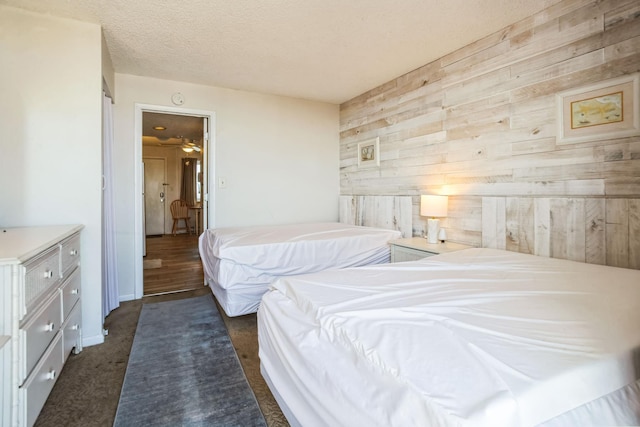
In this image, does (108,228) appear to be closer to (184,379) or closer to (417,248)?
(184,379)

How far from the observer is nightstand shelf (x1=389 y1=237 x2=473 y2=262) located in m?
2.59

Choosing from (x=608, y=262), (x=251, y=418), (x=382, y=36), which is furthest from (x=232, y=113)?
(x=608, y=262)

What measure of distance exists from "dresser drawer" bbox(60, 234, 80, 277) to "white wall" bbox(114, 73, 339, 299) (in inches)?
47.9

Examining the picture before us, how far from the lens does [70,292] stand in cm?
197

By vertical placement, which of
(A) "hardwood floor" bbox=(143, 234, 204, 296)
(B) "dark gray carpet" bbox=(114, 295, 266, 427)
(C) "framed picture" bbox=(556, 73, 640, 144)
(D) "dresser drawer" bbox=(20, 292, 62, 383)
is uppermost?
(C) "framed picture" bbox=(556, 73, 640, 144)

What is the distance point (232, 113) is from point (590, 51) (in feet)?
11.1

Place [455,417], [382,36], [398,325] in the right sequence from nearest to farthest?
1. [455,417]
2. [398,325]
3. [382,36]

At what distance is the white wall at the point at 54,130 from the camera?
2117 millimetres

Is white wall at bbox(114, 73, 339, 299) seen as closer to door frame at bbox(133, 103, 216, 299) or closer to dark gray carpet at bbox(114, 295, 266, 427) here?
door frame at bbox(133, 103, 216, 299)

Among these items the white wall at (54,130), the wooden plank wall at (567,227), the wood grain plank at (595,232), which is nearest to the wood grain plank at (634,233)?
the wooden plank wall at (567,227)

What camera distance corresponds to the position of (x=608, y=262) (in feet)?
6.29

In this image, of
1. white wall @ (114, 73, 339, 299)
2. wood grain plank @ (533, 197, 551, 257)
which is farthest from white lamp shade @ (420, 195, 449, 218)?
white wall @ (114, 73, 339, 299)

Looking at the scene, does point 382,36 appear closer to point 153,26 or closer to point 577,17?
point 577,17

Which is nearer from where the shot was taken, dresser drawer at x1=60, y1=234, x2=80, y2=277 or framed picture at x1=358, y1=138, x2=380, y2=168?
dresser drawer at x1=60, y1=234, x2=80, y2=277
